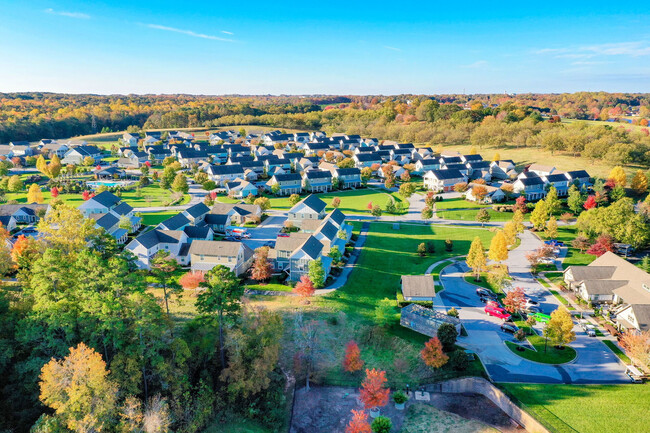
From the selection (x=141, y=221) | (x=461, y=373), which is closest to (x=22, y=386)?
(x=461, y=373)

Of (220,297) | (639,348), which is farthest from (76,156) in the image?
(639,348)

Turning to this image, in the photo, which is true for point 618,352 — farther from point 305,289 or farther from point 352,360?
point 305,289

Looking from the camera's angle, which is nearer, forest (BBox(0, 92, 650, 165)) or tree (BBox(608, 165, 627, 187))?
tree (BBox(608, 165, 627, 187))

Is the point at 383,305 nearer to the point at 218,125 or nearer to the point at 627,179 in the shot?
the point at 627,179

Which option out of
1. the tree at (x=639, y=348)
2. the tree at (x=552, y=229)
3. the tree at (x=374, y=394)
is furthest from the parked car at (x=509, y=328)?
the tree at (x=552, y=229)

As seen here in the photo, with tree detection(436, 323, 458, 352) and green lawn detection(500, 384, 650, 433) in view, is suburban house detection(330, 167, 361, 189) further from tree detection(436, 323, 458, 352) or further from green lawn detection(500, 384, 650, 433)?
green lawn detection(500, 384, 650, 433)

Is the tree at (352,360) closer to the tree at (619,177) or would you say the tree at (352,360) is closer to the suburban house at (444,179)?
the suburban house at (444,179)

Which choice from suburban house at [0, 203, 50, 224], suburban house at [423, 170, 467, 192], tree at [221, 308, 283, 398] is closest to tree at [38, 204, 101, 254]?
tree at [221, 308, 283, 398]
